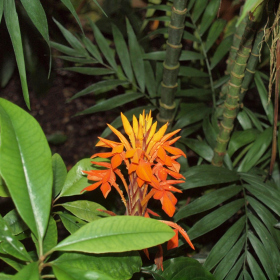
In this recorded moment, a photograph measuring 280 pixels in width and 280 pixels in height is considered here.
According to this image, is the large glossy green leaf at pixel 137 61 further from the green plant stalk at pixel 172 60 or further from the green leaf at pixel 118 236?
the green leaf at pixel 118 236

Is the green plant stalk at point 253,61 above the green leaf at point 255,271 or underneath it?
above

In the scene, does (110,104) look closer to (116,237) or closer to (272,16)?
(272,16)

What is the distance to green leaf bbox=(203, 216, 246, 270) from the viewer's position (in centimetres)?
88

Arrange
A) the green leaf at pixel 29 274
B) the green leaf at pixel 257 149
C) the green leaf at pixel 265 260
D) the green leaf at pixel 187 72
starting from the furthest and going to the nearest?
the green leaf at pixel 187 72
the green leaf at pixel 257 149
the green leaf at pixel 265 260
the green leaf at pixel 29 274

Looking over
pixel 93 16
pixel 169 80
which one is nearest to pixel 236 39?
pixel 169 80

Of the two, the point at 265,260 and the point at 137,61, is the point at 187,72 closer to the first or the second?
the point at 137,61

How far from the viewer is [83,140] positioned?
207 cm

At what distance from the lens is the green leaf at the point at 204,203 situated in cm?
91

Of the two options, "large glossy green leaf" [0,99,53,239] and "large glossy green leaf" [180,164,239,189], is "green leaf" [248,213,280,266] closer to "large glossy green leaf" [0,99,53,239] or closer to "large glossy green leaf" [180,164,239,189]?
"large glossy green leaf" [180,164,239,189]

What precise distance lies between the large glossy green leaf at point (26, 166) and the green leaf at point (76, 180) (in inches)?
7.6

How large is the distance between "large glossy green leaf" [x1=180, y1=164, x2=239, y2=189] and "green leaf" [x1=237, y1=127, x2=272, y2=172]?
0.10 meters

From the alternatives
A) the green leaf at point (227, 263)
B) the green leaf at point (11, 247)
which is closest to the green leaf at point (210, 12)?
the green leaf at point (227, 263)

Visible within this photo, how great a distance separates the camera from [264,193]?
974mm

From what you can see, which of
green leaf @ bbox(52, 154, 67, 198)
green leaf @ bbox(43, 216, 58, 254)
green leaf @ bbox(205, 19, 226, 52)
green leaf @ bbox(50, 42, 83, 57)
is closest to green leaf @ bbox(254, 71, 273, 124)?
green leaf @ bbox(205, 19, 226, 52)
